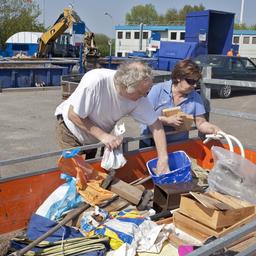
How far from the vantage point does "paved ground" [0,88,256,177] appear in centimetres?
691

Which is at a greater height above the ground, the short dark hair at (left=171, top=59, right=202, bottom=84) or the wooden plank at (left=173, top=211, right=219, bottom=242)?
the short dark hair at (left=171, top=59, right=202, bottom=84)

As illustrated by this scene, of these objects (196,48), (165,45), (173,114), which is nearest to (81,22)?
(165,45)

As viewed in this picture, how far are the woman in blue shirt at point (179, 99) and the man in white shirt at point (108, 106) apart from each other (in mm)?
333

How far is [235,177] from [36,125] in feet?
23.1

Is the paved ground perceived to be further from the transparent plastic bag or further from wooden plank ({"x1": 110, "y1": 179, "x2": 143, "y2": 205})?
wooden plank ({"x1": 110, "y1": 179, "x2": 143, "y2": 205})

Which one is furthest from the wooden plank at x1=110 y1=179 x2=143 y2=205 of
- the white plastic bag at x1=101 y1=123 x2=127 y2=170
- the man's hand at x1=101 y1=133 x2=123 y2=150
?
the man's hand at x1=101 y1=133 x2=123 y2=150

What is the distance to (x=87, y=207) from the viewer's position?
265 centimetres

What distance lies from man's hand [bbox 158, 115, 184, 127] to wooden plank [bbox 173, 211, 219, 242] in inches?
38.9

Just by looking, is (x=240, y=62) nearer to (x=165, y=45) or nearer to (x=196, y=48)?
(x=196, y=48)

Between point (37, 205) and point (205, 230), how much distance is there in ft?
3.85

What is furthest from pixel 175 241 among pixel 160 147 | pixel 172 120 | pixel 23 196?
pixel 172 120

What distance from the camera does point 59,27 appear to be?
1944cm

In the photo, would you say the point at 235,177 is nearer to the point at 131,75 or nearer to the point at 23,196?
the point at 131,75

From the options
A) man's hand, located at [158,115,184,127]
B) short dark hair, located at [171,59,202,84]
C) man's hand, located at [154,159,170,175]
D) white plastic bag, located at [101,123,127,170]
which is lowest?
man's hand, located at [154,159,170,175]
